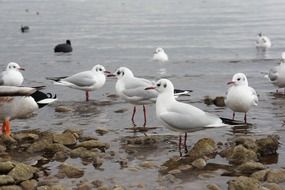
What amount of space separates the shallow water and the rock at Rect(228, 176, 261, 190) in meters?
0.59

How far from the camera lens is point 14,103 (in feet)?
35.8

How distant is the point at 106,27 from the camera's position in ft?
151

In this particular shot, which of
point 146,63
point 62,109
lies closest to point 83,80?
point 62,109

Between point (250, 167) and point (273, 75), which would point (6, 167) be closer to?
point (250, 167)

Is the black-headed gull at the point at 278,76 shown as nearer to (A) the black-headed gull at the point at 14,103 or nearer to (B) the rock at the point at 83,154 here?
(A) the black-headed gull at the point at 14,103

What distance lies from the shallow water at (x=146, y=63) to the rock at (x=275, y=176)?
0.76 metres

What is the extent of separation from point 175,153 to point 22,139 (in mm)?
3018

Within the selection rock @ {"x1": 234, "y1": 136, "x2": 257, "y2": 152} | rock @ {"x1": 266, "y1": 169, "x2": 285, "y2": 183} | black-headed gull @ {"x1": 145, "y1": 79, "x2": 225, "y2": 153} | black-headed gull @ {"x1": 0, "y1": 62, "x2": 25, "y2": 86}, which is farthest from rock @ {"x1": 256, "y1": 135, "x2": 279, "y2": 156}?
black-headed gull @ {"x1": 0, "y1": 62, "x2": 25, "y2": 86}

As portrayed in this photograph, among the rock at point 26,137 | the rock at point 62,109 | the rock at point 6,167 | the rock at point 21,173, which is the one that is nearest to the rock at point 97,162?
the rock at point 21,173

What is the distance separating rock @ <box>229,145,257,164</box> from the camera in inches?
363

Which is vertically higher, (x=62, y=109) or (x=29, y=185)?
(x=62, y=109)

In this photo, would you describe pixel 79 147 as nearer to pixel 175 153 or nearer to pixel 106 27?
pixel 175 153

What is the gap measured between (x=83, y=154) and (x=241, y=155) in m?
2.68

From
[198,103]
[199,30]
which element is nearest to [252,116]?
[198,103]
